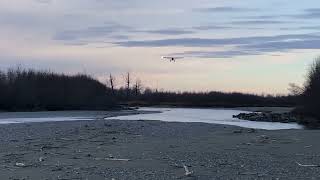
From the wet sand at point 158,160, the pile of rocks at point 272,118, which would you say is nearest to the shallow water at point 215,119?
the pile of rocks at point 272,118

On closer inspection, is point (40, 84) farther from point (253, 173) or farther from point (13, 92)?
point (253, 173)

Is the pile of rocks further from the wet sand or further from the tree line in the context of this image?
the wet sand

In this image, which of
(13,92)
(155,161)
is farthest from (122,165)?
(13,92)

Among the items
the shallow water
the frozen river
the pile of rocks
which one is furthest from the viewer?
the pile of rocks

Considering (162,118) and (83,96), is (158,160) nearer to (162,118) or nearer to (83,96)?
(162,118)

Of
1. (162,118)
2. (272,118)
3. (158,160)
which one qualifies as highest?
(162,118)

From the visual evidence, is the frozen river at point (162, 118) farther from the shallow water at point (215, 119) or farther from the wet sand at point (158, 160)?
the wet sand at point (158, 160)

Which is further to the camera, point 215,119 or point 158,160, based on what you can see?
point 215,119

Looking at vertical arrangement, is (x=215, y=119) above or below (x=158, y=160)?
above

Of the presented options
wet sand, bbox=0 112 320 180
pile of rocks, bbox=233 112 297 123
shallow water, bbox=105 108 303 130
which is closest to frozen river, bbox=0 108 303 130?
shallow water, bbox=105 108 303 130

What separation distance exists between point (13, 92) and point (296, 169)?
80265mm

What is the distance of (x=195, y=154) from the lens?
19109mm

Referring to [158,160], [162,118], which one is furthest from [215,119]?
[158,160]

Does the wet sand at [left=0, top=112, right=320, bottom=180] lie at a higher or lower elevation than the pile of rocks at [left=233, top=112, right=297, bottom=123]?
lower
